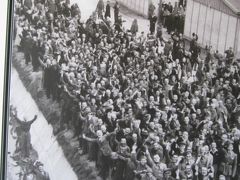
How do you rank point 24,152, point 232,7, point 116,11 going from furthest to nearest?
1. point 24,152
2. point 116,11
3. point 232,7

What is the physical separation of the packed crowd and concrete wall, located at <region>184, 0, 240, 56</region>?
1.0 inches

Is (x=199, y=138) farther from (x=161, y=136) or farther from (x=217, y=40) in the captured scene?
(x=217, y=40)

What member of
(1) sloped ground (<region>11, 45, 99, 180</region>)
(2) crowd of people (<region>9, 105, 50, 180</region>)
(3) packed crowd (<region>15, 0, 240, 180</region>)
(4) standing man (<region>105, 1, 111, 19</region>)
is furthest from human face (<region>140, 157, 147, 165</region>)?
(4) standing man (<region>105, 1, 111, 19</region>)

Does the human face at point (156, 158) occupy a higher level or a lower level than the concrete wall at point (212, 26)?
lower

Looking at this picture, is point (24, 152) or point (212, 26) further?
point (24, 152)

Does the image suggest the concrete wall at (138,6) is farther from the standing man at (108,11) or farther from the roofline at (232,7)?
the roofline at (232,7)

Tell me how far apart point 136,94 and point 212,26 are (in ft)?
0.97

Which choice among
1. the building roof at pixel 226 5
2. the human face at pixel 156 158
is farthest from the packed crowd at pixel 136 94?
the building roof at pixel 226 5

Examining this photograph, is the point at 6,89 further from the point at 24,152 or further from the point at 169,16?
the point at 169,16

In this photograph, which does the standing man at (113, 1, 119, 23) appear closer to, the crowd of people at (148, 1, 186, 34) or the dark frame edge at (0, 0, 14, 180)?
the crowd of people at (148, 1, 186, 34)

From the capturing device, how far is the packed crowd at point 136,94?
1063 millimetres

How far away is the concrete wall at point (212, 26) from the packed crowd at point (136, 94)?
25 mm

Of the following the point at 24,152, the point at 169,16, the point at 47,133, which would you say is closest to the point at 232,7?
the point at 169,16

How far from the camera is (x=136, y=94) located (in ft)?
3.76
